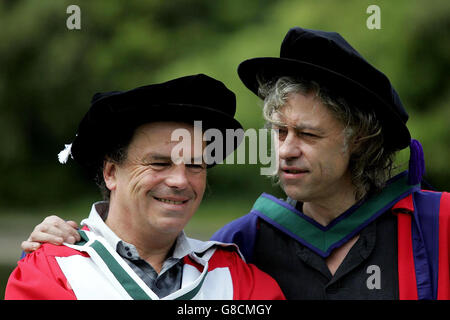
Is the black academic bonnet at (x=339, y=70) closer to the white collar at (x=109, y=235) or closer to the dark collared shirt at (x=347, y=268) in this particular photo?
the dark collared shirt at (x=347, y=268)

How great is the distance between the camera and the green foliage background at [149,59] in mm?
8148

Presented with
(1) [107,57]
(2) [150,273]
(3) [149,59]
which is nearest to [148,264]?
(2) [150,273]

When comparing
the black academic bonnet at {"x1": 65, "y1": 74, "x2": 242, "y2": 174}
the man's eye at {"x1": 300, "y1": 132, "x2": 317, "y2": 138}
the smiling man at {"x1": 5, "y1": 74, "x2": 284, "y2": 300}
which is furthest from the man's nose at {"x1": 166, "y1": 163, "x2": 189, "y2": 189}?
the man's eye at {"x1": 300, "y1": 132, "x2": 317, "y2": 138}

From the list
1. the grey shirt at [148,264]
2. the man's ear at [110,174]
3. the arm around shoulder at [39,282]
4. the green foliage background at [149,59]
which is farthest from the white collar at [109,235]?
the green foliage background at [149,59]

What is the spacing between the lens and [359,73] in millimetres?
2678

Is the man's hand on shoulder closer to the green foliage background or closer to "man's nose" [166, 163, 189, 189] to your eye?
"man's nose" [166, 163, 189, 189]

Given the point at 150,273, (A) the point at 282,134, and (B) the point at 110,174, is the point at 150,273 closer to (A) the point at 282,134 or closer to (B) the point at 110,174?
(B) the point at 110,174

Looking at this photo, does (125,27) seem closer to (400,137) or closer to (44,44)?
(44,44)

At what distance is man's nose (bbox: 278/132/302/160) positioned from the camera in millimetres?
2682

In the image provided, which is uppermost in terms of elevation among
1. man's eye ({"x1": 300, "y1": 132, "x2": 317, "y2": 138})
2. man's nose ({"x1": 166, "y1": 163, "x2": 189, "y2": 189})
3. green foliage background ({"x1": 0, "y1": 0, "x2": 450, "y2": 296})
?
green foliage background ({"x1": 0, "y1": 0, "x2": 450, "y2": 296})

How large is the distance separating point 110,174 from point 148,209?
26 cm

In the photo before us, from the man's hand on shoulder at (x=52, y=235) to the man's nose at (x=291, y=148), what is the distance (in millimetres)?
924

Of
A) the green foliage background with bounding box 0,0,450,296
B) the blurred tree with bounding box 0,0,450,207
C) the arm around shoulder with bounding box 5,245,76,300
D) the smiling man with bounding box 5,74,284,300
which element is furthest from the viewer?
the blurred tree with bounding box 0,0,450,207

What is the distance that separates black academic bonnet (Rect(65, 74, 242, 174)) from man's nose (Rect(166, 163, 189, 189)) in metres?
0.19
